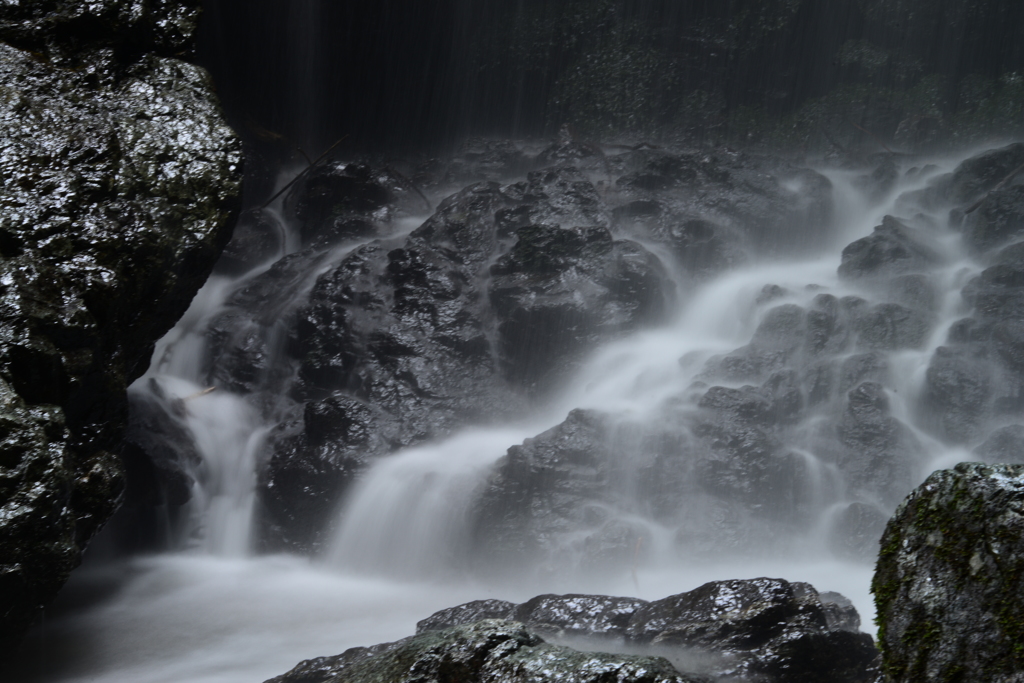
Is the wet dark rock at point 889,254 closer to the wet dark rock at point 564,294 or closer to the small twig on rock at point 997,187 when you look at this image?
the small twig on rock at point 997,187

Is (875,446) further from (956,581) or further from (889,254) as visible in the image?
(956,581)

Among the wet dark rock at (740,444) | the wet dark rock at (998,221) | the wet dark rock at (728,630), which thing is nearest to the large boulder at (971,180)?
the wet dark rock at (998,221)

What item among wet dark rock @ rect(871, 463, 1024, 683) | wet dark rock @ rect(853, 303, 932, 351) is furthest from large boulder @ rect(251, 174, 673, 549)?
wet dark rock @ rect(871, 463, 1024, 683)

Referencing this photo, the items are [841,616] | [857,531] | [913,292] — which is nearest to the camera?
[841,616]

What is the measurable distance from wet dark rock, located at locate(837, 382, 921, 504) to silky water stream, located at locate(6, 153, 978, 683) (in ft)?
0.53

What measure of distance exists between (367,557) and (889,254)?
8.07m

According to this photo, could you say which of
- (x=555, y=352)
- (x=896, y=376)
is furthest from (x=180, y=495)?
(x=896, y=376)

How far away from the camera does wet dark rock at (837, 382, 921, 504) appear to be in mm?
7668

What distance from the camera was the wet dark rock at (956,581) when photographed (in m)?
1.77

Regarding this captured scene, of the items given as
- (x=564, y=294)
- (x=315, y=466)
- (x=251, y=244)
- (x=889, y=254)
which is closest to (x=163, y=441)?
(x=315, y=466)

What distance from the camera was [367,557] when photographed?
7977mm

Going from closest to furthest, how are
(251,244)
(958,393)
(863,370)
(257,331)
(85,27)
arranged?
1. (85,27)
2. (958,393)
3. (863,370)
4. (257,331)
5. (251,244)

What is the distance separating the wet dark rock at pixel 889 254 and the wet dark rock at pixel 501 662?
9.18m

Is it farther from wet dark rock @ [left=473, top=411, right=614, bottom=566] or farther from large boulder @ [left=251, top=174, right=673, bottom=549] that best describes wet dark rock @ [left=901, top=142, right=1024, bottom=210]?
wet dark rock @ [left=473, top=411, right=614, bottom=566]
